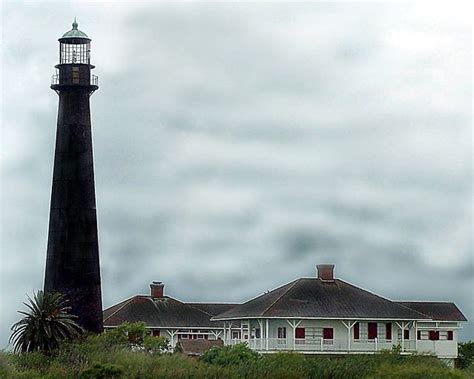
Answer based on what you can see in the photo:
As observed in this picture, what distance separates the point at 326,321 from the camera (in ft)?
210

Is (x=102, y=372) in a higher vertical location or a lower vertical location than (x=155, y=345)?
lower

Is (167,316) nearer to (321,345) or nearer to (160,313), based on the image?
(160,313)

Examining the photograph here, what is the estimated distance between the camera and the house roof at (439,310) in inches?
2876

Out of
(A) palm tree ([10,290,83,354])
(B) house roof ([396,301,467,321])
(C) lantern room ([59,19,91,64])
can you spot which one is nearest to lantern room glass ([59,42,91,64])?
(C) lantern room ([59,19,91,64])

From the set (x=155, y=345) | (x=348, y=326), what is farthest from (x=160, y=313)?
(x=348, y=326)

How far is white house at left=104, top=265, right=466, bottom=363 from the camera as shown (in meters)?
63.5

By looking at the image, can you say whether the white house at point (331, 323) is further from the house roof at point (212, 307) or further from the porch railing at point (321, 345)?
the house roof at point (212, 307)

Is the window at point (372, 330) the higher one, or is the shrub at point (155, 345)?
the window at point (372, 330)

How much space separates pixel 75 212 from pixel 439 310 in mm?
25221

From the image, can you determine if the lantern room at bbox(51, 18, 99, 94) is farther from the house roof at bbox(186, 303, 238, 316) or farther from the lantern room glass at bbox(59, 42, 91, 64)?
the house roof at bbox(186, 303, 238, 316)

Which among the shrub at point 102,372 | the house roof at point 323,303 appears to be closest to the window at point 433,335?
the house roof at point 323,303

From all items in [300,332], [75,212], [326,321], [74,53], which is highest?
[74,53]

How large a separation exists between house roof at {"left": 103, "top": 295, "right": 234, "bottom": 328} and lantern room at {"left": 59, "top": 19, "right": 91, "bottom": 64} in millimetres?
18044

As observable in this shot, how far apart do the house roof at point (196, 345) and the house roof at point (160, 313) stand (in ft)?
19.8
